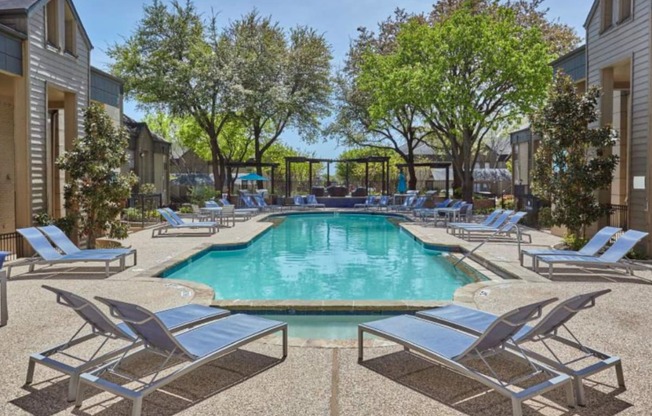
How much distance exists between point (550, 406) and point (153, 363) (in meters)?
2.93

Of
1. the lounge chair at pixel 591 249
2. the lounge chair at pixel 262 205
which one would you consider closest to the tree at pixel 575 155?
the lounge chair at pixel 591 249

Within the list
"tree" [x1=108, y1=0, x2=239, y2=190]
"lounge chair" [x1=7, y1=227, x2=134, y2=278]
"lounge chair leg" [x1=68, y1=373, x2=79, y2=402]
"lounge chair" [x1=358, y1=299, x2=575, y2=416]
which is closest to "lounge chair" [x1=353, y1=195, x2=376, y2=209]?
"tree" [x1=108, y1=0, x2=239, y2=190]

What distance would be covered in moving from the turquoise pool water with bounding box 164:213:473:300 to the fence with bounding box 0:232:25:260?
10.0 ft

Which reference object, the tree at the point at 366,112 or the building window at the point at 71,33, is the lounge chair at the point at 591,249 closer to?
the building window at the point at 71,33

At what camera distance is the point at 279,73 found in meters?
28.0

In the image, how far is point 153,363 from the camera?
4008 millimetres

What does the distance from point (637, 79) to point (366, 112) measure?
19.8 metres

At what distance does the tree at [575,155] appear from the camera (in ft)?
33.6

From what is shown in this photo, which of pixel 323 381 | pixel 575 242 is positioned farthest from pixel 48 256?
pixel 575 242

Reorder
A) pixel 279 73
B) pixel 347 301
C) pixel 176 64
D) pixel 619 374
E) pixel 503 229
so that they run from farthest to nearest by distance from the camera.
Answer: pixel 279 73
pixel 176 64
pixel 503 229
pixel 347 301
pixel 619 374

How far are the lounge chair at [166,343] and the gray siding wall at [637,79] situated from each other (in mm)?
8707

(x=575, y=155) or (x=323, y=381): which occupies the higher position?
(x=575, y=155)

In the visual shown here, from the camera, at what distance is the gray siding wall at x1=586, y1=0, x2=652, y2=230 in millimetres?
9438

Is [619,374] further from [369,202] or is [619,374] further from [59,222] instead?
[369,202]
